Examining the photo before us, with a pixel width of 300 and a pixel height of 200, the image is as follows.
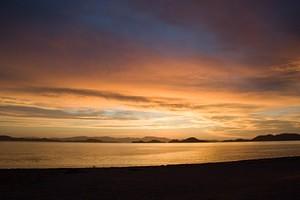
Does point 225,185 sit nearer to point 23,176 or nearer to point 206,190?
point 206,190

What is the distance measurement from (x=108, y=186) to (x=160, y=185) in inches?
109

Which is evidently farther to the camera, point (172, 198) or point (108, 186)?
point (108, 186)

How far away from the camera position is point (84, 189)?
1667 cm

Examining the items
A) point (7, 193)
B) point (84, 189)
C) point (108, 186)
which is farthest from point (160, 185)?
point (7, 193)

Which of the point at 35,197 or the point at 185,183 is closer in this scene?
the point at 35,197

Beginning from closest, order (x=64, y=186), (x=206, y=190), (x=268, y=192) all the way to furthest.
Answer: (x=268, y=192)
(x=206, y=190)
(x=64, y=186)

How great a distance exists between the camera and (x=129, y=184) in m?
18.2

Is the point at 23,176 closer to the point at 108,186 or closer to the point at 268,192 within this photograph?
the point at 108,186

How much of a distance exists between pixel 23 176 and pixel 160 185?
913cm

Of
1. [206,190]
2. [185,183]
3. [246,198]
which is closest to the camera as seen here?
[246,198]

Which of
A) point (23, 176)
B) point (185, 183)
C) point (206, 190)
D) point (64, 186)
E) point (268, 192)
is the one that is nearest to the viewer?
point (268, 192)

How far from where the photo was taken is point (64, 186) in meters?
17.5

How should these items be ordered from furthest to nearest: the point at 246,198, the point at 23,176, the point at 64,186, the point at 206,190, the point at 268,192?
the point at 23,176
the point at 64,186
the point at 206,190
the point at 268,192
the point at 246,198

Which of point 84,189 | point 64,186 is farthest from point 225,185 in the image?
point 64,186
